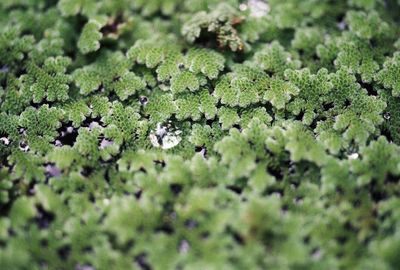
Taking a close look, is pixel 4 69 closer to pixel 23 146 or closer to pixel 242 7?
pixel 23 146

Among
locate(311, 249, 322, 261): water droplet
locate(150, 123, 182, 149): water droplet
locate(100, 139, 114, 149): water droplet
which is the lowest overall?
locate(311, 249, 322, 261): water droplet

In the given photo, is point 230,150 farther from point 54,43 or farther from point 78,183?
point 54,43

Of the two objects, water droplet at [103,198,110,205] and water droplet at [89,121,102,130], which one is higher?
water droplet at [89,121,102,130]

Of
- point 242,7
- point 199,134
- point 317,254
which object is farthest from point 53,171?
point 242,7

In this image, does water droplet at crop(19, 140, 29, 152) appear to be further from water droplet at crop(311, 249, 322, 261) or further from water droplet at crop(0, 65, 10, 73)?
water droplet at crop(311, 249, 322, 261)

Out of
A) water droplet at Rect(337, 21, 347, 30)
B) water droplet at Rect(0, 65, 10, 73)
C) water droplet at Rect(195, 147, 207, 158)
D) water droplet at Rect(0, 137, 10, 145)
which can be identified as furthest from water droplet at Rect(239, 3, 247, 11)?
water droplet at Rect(0, 137, 10, 145)

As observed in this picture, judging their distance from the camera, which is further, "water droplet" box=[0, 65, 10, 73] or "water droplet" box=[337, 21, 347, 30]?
"water droplet" box=[337, 21, 347, 30]

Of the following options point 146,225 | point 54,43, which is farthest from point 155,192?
point 54,43
